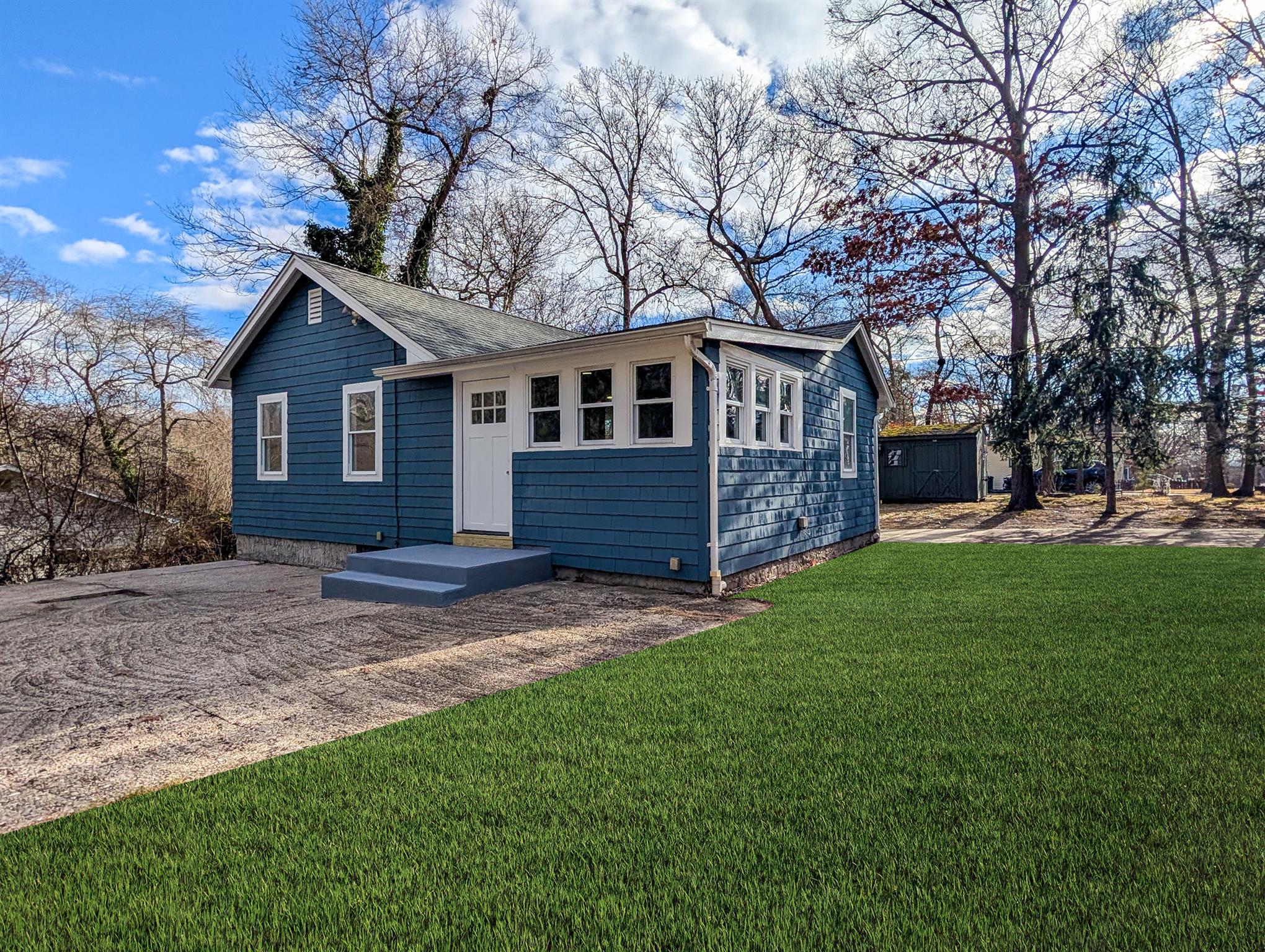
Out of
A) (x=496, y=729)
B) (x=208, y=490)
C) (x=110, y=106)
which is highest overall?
(x=110, y=106)

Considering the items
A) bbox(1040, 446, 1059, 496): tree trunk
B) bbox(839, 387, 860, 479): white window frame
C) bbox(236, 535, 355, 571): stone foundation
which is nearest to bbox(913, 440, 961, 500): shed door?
bbox(1040, 446, 1059, 496): tree trunk

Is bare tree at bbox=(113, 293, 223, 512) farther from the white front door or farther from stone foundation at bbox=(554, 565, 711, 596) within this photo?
stone foundation at bbox=(554, 565, 711, 596)

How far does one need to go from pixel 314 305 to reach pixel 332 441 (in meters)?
2.14

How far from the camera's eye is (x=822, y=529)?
10.0 meters

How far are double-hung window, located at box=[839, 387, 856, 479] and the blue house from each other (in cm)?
5

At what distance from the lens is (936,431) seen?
69.3 ft

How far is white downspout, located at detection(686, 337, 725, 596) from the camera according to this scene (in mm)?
6855

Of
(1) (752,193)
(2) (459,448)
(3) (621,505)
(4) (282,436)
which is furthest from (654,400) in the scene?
(1) (752,193)

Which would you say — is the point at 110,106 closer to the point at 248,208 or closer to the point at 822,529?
the point at 248,208

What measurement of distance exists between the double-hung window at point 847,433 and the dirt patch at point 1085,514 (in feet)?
15.3

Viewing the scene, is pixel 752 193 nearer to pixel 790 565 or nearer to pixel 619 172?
pixel 619 172

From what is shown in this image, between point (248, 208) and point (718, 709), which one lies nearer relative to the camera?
point (718, 709)

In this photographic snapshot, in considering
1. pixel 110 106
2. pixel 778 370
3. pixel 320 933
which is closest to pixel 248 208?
pixel 110 106

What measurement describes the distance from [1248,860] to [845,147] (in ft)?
66.0
